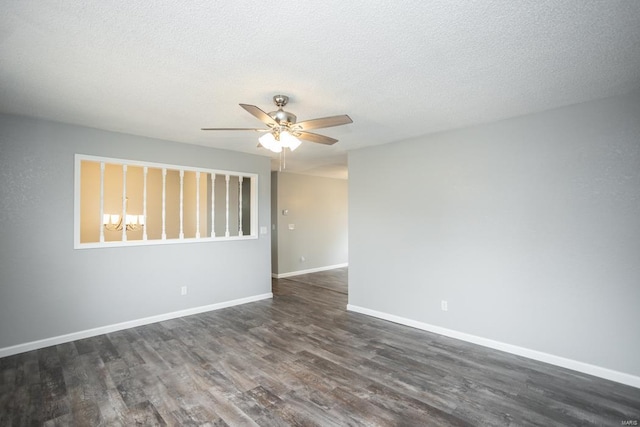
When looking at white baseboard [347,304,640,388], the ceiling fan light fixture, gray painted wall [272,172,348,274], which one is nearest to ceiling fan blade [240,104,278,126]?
the ceiling fan light fixture

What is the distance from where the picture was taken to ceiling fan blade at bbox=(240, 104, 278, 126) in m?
2.29

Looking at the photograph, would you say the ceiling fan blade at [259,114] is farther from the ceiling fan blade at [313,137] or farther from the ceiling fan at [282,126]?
the ceiling fan blade at [313,137]

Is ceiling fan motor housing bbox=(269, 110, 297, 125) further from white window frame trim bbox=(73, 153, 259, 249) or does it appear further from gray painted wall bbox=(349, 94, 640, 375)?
white window frame trim bbox=(73, 153, 259, 249)

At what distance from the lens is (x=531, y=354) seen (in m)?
3.11

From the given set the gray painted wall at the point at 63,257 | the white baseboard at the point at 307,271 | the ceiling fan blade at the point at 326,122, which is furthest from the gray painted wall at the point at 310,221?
the ceiling fan blade at the point at 326,122

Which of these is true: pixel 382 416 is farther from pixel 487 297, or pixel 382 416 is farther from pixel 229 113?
pixel 229 113

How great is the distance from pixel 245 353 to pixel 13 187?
9.83ft

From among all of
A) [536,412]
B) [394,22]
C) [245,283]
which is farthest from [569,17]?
[245,283]

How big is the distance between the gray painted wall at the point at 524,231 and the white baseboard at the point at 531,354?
5 cm

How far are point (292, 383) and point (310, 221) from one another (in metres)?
5.33

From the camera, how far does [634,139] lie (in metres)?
2.65

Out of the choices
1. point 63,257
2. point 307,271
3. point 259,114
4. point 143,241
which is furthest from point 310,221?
point 259,114

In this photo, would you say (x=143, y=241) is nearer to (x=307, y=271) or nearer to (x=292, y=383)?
(x=292, y=383)

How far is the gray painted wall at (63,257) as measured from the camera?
10.5 ft
